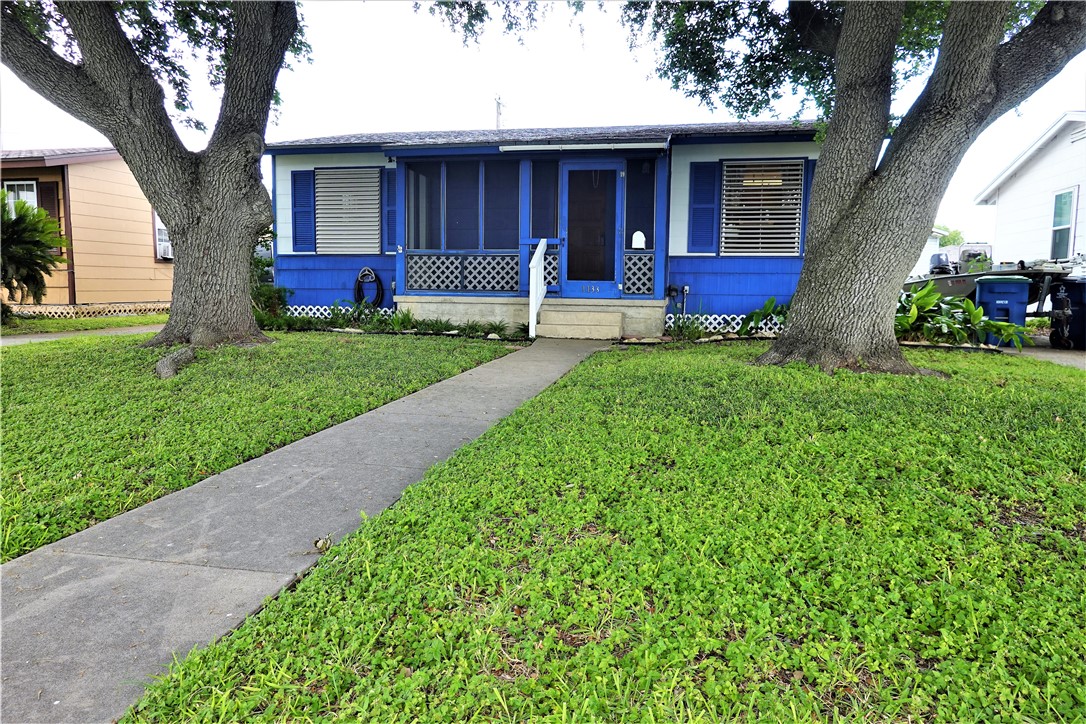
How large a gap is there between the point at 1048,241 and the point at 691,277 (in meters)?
9.55

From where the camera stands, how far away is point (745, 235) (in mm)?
11383

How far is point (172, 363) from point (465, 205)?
331 inches

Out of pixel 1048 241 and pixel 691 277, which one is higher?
pixel 1048 241

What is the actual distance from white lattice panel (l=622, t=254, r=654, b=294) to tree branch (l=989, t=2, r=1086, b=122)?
19.1ft

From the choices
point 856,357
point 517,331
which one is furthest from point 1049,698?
point 517,331

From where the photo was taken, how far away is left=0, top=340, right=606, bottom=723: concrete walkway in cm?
183

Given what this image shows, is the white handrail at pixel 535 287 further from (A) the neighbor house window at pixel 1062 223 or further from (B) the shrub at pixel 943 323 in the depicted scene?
(A) the neighbor house window at pixel 1062 223

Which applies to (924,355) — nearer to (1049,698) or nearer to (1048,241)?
(1049,698)

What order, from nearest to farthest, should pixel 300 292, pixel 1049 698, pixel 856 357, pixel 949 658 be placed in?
pixel 1049 698, pixel 949 658, pixel 856 357, pixel 300 292

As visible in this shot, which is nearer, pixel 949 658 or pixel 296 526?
pixel 949 658

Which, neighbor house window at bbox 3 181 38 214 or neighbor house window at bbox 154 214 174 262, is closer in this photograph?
neighbor house window at bbox 3 181 38 214

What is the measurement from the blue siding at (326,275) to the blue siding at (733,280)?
5.44 metres

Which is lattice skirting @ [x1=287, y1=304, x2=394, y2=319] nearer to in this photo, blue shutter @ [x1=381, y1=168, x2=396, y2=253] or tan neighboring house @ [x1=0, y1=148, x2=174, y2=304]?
blue shutter @ [x1=381, y1=168, x2=396, y2=253]

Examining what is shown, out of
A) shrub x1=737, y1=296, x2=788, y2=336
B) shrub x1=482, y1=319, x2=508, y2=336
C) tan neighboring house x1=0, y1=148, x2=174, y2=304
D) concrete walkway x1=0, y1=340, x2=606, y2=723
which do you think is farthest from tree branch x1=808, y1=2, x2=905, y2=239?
tan neighboring house x1=0, y1=148, x2=174, y2=304
